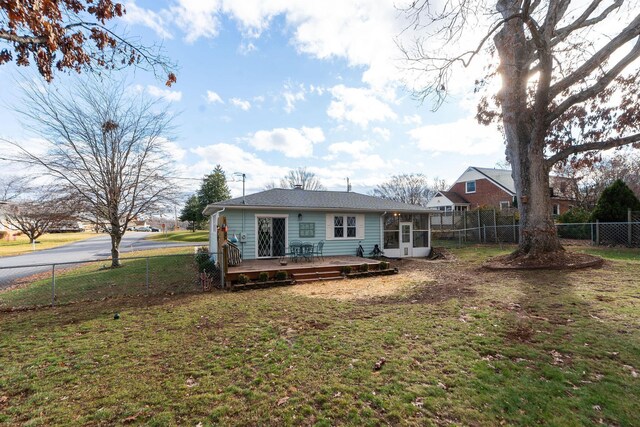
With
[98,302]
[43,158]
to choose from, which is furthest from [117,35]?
[43,158]

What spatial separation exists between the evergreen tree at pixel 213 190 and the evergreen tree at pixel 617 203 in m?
37.2

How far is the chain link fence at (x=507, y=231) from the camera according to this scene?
590 inches

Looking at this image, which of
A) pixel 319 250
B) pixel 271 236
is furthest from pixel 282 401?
pixel 319 250

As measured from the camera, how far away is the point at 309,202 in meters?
13.7

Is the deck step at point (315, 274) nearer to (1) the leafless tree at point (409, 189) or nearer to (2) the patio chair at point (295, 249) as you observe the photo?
(2) the patio chair at point (295, 249)

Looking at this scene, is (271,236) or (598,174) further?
(598,174)

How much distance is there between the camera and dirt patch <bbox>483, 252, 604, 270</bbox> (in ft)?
32.3

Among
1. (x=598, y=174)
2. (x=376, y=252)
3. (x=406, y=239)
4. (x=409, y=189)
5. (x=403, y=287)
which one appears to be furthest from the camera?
(x=409, y=189)

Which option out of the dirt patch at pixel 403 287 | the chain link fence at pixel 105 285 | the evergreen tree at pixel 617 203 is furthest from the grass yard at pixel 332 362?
the evergreen tree at pixel 617 203

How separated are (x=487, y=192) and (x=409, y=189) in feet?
54.6

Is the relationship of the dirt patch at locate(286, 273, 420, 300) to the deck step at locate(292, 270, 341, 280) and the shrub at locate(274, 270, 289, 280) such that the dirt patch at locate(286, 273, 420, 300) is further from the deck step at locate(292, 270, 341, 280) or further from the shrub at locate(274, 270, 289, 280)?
the shrub at locate(274, 270, 289, 280)

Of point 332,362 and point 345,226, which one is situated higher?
point 345,226

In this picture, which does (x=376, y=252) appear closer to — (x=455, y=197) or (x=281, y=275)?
(x=281, y=275)

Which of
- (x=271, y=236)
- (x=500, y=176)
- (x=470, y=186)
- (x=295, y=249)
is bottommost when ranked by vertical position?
(x=295, y=249)
